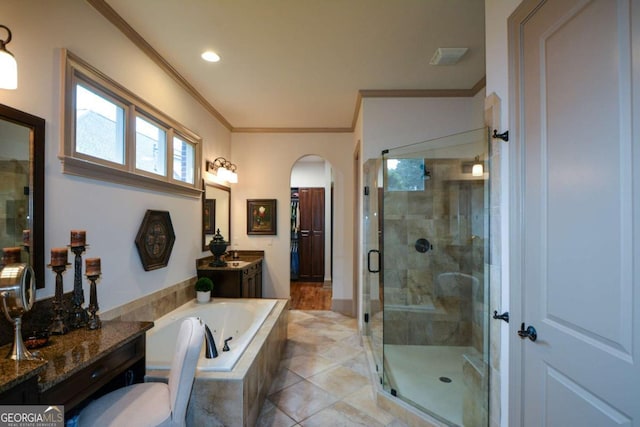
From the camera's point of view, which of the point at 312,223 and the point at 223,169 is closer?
the point at 223,169

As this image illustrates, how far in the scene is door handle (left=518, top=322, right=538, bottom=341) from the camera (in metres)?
1.16

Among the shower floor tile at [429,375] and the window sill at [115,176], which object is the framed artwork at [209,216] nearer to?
the window sill at [115,176]

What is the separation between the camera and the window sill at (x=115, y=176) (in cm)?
166

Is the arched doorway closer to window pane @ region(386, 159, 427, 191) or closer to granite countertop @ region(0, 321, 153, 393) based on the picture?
window pane @ region(386, 159, 427, 191)

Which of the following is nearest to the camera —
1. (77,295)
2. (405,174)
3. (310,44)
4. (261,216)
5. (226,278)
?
(77,295)

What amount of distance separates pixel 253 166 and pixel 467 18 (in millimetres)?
3320

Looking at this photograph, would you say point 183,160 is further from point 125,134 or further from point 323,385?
point 323,385

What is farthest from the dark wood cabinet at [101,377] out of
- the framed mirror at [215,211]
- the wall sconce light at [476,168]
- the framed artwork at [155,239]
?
the wall sconce light at [476,168]

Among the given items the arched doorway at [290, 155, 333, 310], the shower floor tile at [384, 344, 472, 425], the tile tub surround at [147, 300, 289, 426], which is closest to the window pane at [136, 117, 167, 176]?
the tile tub surround at [147, 300, 289, 426]

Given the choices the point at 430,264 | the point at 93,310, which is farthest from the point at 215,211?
the point at 430,264

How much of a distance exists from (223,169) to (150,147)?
4.55ft

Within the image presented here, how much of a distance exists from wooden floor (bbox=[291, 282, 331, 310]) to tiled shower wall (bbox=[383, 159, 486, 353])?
182cm

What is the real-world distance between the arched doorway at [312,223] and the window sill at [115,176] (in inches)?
144

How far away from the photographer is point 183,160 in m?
3.07
